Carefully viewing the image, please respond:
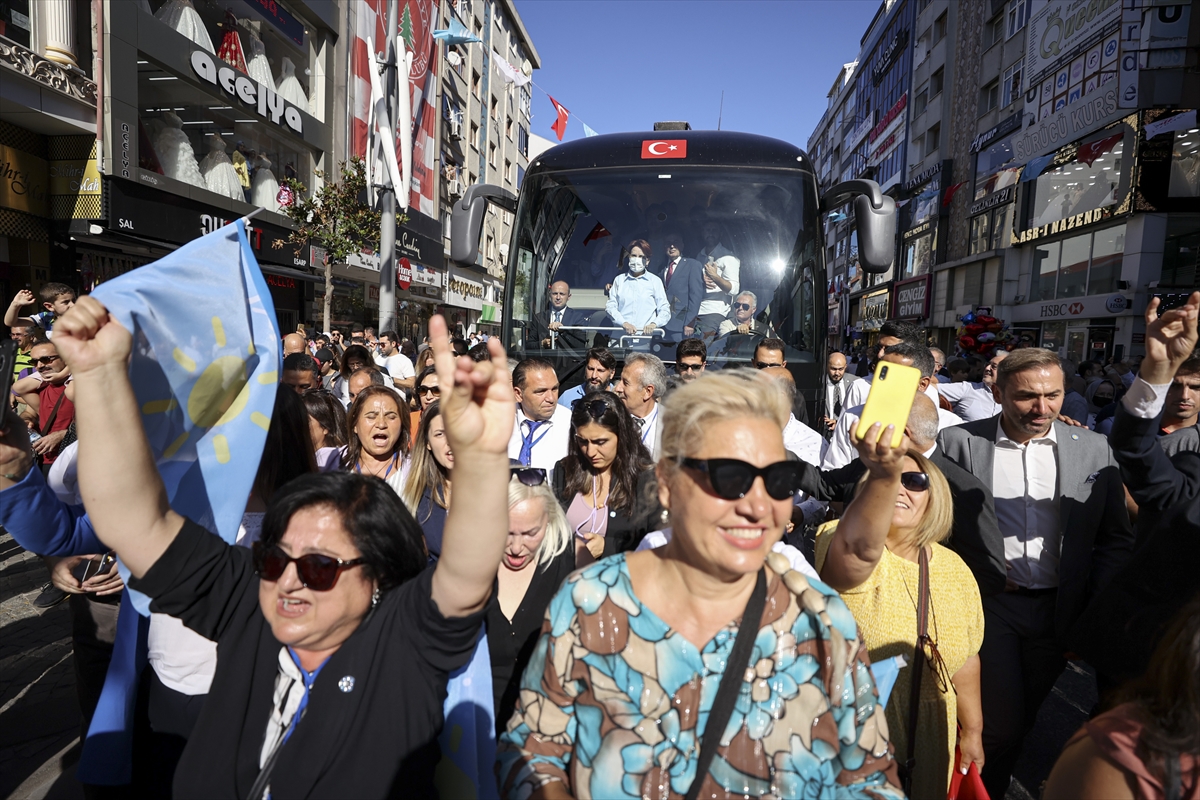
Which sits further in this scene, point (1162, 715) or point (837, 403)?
point (837, 403)

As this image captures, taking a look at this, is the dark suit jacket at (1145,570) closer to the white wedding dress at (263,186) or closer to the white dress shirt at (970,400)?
the white dress shirt at (970,400)

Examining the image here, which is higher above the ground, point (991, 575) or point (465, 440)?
point (465, 440)

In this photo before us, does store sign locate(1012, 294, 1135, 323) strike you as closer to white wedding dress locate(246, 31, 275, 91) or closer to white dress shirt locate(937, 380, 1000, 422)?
white dress shirt locate(937, 380, 1000, 422)

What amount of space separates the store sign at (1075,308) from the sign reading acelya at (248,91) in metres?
22.0

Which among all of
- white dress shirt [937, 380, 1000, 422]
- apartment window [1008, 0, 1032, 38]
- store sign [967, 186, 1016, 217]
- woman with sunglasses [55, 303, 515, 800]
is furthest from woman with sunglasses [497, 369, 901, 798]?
apartment window [1008, 0, 1032, 38]

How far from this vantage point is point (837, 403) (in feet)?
25.8

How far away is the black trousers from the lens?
2902mm

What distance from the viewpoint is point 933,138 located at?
3519 centimetres

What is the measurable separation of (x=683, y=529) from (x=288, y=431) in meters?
1.60

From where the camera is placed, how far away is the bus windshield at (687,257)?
582 centimetres

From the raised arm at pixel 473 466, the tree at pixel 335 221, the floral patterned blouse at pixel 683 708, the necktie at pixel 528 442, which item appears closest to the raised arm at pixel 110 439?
the raised arm at pixel 473 466

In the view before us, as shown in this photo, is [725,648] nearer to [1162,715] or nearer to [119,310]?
[1162,715]

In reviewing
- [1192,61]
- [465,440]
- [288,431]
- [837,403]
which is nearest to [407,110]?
[837,403]

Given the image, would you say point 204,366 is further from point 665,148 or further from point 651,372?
point 665,148
